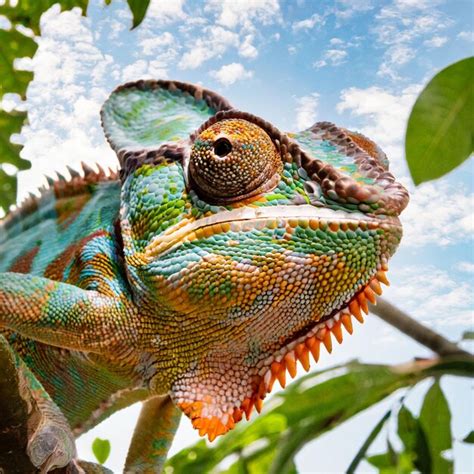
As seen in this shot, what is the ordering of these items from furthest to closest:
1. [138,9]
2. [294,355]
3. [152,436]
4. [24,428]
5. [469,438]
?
1. [152,436]
2. [294,355]
3. [24,428]
4. [138,9]
5. [469,438]

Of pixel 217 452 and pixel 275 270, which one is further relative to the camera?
pixel 275 270

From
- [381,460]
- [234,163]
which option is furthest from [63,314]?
[381,460]

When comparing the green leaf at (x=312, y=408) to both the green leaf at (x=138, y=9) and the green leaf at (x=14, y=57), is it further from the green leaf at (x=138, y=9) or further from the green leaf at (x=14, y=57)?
the green leaf at (x=14, y=57)

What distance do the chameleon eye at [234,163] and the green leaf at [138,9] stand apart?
0.90 meters

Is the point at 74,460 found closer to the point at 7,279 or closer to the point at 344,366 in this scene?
the point at 7,279

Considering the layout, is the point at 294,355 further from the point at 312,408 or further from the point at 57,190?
the point at 312,408

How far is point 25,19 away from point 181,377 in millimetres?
1385

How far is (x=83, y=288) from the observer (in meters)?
2.39

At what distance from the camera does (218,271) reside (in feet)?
7.30

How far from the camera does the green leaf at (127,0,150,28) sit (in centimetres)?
134

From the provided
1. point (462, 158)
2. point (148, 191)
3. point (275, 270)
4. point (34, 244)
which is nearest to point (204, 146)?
point (148, 191)

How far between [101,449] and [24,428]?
861 mm

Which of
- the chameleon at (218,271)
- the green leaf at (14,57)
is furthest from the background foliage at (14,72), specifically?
the chameleon at (218,271)

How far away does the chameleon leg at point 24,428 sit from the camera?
5.84 ft
